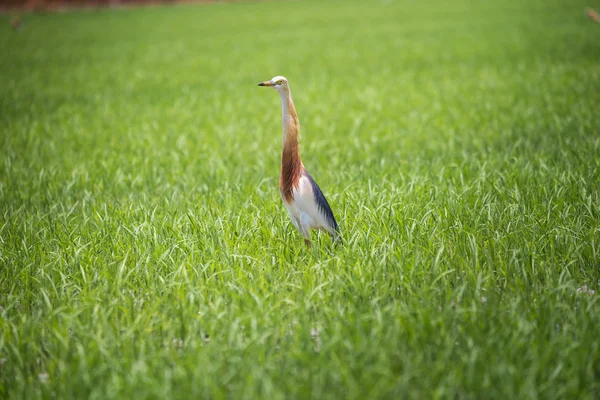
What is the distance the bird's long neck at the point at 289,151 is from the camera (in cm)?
314

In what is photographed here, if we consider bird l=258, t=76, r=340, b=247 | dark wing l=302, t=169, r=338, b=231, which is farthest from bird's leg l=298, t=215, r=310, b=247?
dark wing l=302, t=169, r=338, b=231

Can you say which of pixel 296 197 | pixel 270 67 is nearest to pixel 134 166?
pixel 296 197

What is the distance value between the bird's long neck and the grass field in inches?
19.5

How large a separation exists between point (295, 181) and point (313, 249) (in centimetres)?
49

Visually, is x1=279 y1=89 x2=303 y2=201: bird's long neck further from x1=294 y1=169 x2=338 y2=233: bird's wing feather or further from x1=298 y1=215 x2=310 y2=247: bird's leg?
x1=298 y1=215 x2=310 y2=247: bird's leg

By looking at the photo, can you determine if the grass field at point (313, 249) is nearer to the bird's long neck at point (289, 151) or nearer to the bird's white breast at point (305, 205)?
the bird's white breast at point (305, 205)

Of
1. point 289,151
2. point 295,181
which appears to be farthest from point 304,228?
point 289,151

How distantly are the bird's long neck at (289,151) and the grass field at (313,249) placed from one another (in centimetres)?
49

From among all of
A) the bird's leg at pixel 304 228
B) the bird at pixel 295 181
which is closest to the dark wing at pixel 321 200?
the bird at pixel 295 181

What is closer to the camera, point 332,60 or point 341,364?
point 341,364

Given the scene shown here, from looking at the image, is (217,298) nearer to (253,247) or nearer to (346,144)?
(253,247)

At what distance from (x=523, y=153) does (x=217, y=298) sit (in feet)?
13.1

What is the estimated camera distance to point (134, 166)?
19.9 feet

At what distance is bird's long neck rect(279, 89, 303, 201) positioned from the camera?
10.3ft
